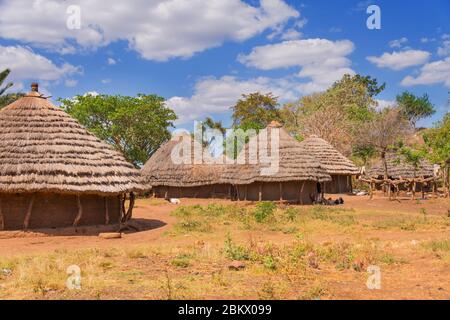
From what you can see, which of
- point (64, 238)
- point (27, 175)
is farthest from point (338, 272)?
point (27, 175)

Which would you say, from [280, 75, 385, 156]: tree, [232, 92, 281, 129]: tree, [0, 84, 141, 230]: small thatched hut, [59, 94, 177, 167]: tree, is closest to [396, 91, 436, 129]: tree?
[280, 75, 385, 156]: tree

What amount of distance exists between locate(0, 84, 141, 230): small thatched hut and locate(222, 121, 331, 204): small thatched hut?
8.88 meters

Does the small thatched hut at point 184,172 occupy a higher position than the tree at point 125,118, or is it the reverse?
the tree at point 125,118

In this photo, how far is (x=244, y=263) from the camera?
320 inches

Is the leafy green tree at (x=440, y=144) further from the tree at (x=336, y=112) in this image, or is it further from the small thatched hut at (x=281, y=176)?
the tree at (x=336, y=112)

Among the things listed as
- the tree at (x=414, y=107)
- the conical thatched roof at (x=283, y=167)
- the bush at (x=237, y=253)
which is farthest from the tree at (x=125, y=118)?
the tree at (x=414, y=107)

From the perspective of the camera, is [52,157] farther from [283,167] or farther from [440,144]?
[440,144]

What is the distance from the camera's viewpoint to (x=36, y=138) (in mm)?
13305

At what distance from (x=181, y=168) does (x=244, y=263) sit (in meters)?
19.1

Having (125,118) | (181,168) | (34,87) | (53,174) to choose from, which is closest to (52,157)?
(53,174)

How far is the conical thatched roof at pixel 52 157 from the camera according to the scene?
12.3 m

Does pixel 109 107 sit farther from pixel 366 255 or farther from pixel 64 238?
pixel 366 255

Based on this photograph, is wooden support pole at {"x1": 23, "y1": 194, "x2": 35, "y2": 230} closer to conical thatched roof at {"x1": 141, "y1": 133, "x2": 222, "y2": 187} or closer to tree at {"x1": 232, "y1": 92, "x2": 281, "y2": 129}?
conical thatched roof at {"x1": 141, "y1": 133, "x2": 222, "y2": 187}
